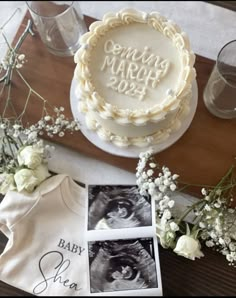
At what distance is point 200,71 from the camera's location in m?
0.95

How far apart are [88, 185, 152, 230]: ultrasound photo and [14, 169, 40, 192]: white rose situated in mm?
111

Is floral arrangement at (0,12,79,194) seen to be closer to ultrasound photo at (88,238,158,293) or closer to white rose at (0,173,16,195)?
white rose at (0,173,16,195)

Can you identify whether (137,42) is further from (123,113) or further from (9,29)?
→ (9,29)

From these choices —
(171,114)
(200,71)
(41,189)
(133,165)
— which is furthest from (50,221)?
(200,71)

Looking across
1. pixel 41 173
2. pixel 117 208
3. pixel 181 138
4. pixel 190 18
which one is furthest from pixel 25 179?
pixel 190 18

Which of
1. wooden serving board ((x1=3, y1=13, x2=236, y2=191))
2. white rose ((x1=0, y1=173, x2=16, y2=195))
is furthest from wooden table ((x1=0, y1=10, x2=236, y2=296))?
white rose ((x1=0, y1=173, x2=16, y2=195))

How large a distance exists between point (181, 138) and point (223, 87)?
0.38 feet

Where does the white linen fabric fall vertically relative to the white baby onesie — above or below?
above

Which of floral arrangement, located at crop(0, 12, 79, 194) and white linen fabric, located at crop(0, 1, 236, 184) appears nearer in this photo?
floral arrangement, located at crop(0, 12, 79, 194)

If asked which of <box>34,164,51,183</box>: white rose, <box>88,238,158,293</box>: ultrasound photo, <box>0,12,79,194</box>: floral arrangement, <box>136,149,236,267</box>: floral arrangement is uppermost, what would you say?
<box>0,12,79,194</box>: floral arrangement

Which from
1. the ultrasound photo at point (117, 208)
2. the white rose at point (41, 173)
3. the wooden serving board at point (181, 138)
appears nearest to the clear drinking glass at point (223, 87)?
the wooden serving board at point (181, 138)

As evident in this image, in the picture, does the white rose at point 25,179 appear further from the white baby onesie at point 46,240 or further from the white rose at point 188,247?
the white rose at point 188,247

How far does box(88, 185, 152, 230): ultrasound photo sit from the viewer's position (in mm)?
893

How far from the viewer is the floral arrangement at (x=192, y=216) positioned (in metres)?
0.84
